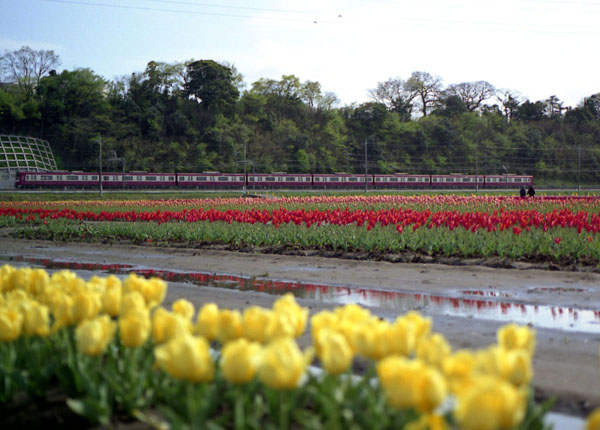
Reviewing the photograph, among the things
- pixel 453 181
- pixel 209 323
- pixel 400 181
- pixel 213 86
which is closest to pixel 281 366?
pixel 209 323

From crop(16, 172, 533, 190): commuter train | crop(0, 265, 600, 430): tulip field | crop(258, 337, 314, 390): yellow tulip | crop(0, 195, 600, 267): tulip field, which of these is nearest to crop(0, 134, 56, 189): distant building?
crop(16, 172, 533, 190): commuter train

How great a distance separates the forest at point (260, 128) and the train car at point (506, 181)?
351cm

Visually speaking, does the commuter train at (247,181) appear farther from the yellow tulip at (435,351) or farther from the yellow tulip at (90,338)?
the yellow tulip at (435,351)

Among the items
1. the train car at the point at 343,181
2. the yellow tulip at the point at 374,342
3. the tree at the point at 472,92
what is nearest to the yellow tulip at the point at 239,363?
the yellow tulip at the point at 374,342

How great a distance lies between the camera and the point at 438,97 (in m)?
121

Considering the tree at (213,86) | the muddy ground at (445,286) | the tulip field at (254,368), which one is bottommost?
the muddy ground at (445,286)

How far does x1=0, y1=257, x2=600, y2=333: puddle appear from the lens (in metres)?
7.11

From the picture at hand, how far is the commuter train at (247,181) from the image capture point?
59.8 m

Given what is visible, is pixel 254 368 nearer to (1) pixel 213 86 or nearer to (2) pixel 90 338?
(2) pixel 90 338

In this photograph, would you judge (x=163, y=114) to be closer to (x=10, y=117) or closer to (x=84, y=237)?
(x=10, y=117)

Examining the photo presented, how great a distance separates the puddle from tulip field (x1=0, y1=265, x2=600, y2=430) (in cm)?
432

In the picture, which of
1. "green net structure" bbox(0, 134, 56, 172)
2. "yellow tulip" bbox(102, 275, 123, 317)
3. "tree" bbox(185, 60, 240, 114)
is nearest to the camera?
"yellow tulip" bbox(102, 275, 123, 317)

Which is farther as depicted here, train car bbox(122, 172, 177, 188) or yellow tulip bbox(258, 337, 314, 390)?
train car bbox(122, 172, 177, 188)

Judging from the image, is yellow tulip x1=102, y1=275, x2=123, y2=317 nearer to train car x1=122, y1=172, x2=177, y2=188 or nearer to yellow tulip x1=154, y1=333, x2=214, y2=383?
yellow tulip x1=154, y1=333, x2=214, y2=383
